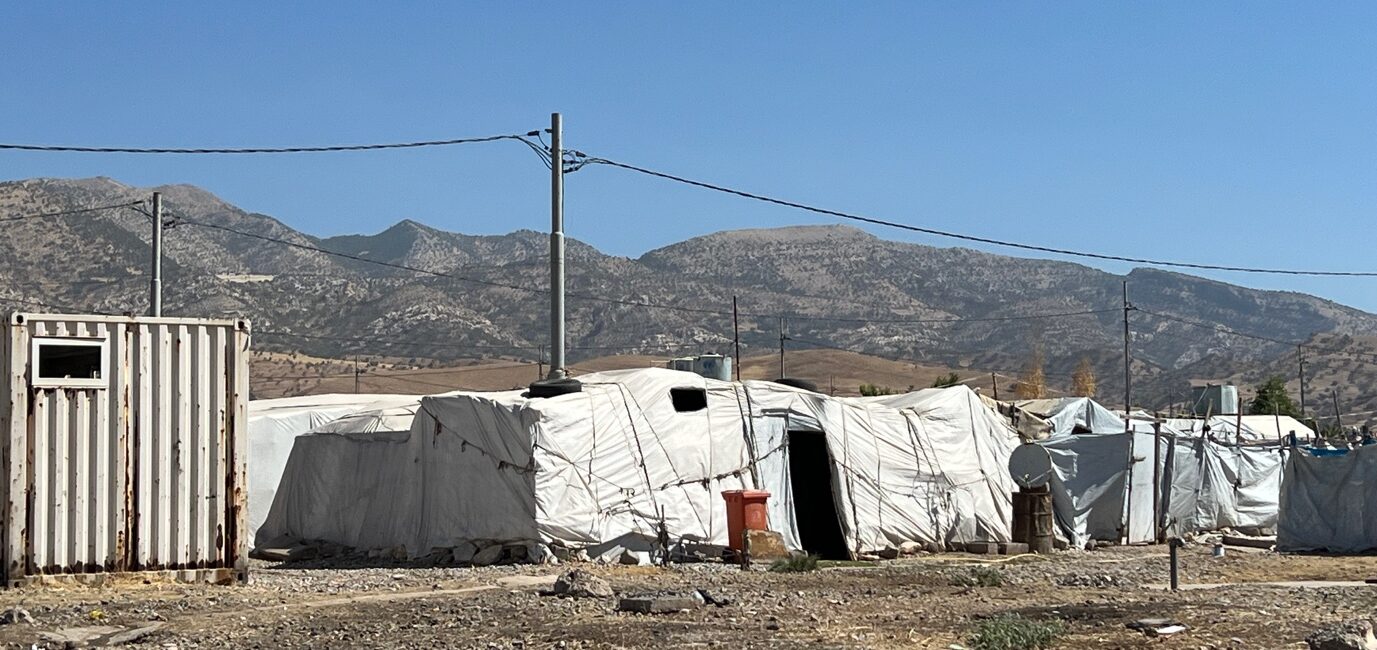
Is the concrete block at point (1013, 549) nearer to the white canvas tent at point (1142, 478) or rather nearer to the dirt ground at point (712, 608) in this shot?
the white canvas tent at point (1142, 478)

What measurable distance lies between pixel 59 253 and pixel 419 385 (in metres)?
34.1

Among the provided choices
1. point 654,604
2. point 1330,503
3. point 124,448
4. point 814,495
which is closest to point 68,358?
point 124,448

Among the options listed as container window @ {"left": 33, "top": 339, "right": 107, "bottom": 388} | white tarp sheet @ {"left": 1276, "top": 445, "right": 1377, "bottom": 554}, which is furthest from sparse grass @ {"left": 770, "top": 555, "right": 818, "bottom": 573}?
white tarp sheet @ {"left": 1276, "top": 445, "right": 1377, "bottom": 554}

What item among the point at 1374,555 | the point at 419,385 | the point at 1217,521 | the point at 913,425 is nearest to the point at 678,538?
the point at 913,425

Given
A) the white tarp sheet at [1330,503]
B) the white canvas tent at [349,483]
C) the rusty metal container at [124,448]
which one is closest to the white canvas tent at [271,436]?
the white canvas tent at [349,483]

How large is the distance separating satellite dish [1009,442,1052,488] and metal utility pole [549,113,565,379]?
757 cm

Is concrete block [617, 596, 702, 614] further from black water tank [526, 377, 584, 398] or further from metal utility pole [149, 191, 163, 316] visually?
metal utility pole [149, 191, 163, 316]

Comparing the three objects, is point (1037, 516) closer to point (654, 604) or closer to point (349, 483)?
point (349, 483)

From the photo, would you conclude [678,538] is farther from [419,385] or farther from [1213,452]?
[419,385]

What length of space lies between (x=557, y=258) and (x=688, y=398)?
306cm

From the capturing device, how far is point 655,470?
23641mm

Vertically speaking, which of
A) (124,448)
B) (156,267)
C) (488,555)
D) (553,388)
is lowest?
(488,555)

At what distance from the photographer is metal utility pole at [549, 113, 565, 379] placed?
23.3 meters

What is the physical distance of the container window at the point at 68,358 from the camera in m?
17.3
